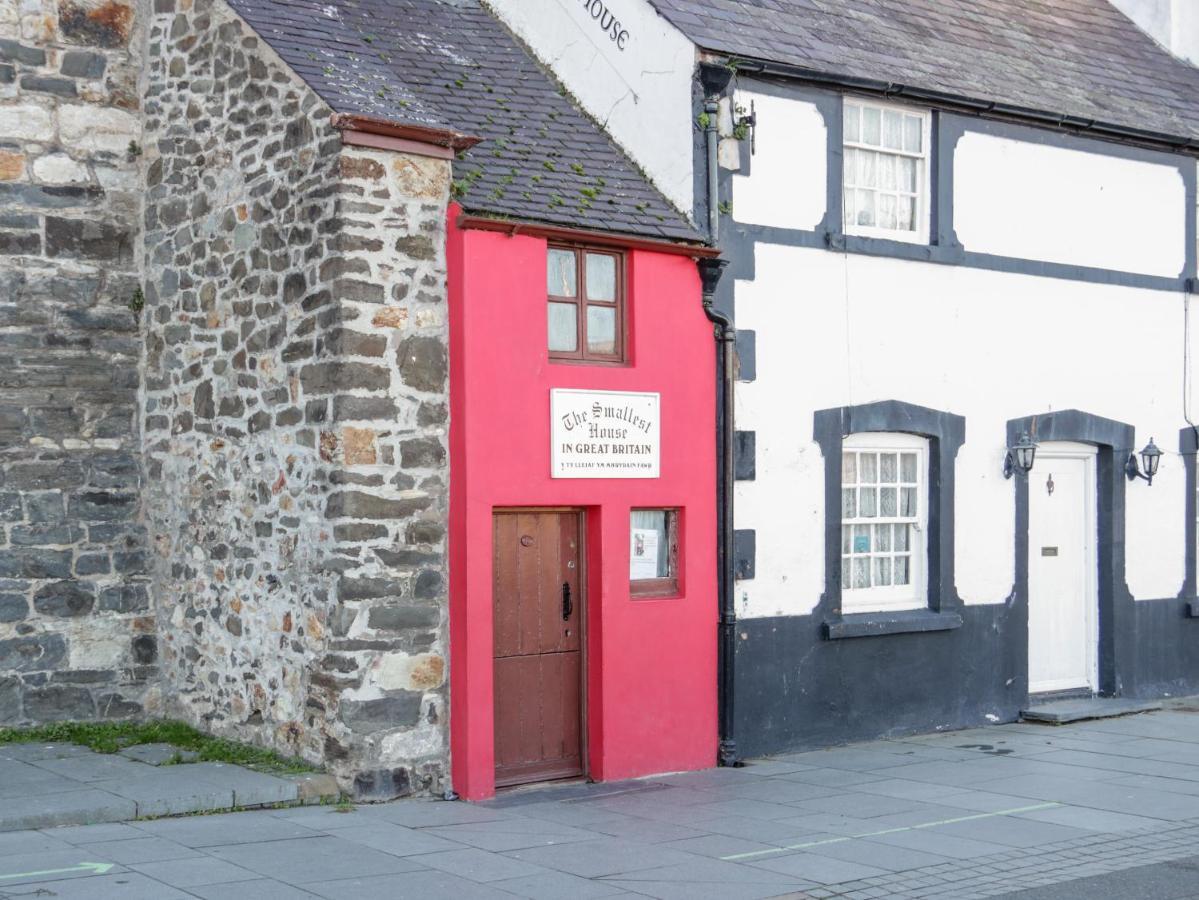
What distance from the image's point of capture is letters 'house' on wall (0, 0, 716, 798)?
34.9 ft

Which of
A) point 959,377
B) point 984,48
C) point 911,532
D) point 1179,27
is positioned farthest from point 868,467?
point 1179,27

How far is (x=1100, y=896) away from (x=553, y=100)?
7816mm

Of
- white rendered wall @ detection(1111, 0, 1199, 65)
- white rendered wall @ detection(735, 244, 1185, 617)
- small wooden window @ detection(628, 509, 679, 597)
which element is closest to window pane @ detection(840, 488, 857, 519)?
white rendered wall @ detection(735, 244, 1185, 617)

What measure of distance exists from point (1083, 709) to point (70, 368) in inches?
378

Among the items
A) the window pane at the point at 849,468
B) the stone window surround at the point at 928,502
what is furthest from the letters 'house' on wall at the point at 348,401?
the window pane at the point at 849,468

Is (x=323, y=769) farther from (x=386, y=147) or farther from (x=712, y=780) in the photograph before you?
(x=386, y=147)

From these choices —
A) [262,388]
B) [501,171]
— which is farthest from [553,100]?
[262,388]

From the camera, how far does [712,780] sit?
1171cm

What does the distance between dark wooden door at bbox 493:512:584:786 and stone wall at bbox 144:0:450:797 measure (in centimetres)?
58

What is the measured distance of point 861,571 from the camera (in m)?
13.7

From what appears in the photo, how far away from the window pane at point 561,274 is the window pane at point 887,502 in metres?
3.74

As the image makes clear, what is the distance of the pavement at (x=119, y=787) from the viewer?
950 centimetres

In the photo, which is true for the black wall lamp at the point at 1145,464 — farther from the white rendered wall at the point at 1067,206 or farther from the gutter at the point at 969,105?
the gutter at the point at 969,105

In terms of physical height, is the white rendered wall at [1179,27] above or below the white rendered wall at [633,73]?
above
